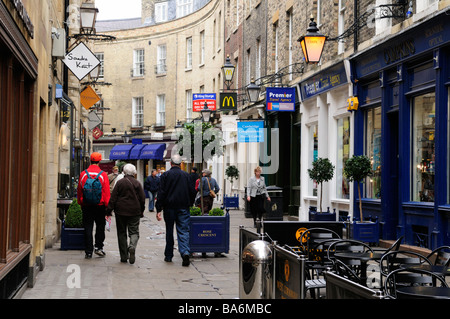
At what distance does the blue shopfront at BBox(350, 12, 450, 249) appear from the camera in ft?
42.5

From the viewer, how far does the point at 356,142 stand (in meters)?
17.7

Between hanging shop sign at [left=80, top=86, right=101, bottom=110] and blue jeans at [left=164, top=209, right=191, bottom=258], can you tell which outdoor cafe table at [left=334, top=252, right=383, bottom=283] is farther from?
hanging shop sign at [left=80, top=86, right=101, bottom=110]

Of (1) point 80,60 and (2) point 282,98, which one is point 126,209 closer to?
(1) point 80,60

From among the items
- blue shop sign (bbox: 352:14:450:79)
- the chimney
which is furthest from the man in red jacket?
the chimney

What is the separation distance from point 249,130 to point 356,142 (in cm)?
880

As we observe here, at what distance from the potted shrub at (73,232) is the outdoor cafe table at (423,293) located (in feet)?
30.7

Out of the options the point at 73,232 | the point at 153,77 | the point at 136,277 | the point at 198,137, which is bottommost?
the point at 136,277

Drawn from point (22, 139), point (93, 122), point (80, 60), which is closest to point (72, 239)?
point (80, 60)

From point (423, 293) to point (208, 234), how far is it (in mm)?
7909

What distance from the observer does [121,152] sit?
52.9 meters

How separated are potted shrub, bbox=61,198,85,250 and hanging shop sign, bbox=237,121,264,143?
1261 cm

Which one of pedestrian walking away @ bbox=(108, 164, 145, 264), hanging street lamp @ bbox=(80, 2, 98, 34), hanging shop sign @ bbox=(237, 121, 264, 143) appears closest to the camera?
pedestrian walking away @ bbox=(108, 164, 145, 264)

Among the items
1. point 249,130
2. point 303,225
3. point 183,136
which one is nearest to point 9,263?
point 303,225

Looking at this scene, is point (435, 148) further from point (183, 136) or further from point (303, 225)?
point (183, 136)
